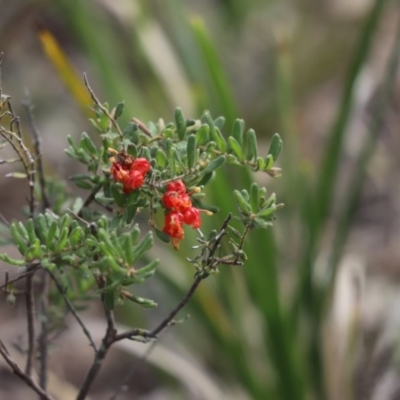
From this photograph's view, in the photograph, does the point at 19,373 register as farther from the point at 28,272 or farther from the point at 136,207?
the point at 136,207

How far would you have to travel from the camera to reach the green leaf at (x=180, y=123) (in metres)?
0.68

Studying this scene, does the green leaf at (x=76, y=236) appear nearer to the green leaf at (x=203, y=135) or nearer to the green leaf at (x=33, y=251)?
the green leaf at (x=33, y=251)

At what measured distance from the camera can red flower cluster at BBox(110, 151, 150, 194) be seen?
598mm

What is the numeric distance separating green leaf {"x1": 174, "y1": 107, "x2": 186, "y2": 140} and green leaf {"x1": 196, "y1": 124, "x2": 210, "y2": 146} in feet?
0.09

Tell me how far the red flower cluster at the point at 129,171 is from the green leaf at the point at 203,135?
0.08 metres

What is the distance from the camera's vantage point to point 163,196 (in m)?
0.61

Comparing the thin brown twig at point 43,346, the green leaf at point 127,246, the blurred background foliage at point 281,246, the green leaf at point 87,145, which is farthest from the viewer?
the blurred background foliage at point 281,246

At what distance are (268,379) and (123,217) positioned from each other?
1.02 m

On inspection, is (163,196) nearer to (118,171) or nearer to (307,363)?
(118,171)

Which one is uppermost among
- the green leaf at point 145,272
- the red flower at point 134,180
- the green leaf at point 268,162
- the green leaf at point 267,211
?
the green leaf at point 268,162

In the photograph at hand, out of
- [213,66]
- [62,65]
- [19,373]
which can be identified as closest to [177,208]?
[19,373]

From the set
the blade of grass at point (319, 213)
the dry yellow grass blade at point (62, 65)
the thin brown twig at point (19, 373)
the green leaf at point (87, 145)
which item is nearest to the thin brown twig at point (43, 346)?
the thin brown twig at point (19, 373)

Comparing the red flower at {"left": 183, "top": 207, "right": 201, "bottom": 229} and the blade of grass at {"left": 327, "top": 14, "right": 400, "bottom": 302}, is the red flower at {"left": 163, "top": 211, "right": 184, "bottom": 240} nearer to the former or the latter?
the red flower at {"left": 183, "top": 207, "right": 201, "bottom": 229}

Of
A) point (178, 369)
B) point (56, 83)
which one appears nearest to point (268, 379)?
point (178, 369)
